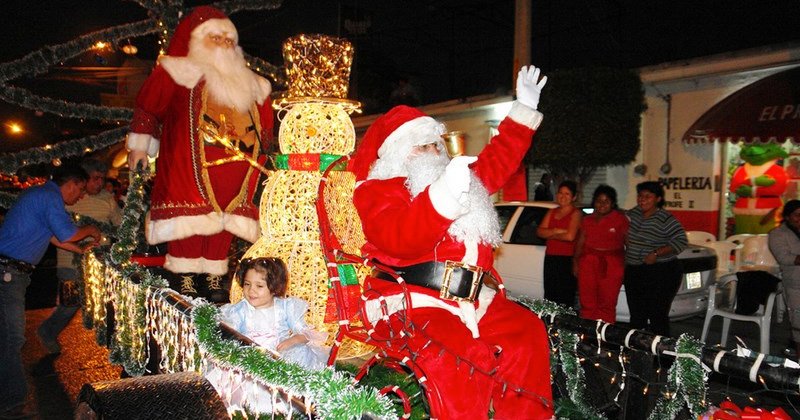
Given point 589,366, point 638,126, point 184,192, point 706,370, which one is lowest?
point 589,366

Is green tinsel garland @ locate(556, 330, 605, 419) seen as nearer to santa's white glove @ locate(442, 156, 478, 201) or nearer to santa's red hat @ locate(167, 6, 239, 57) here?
santa's white glove @ locate(442, 156, 478, 201)

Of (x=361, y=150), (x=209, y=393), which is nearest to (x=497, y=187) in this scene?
(x=361, y=150)

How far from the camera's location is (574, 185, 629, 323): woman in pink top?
6449 mm

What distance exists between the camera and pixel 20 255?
438 centimetres

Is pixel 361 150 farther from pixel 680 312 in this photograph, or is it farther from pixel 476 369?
pixel 680 312

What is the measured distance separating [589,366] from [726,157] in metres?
9.70

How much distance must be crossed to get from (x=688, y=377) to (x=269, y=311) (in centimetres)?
219

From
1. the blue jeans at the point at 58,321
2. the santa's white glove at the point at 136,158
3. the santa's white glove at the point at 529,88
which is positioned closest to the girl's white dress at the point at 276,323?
the santa's white glove at the point at 136,158

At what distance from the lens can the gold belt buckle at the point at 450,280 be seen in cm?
282

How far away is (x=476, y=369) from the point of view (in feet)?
8.27

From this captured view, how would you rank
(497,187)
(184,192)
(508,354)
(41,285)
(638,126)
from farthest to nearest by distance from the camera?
(638,126), (41,285), (184,192), (497,187), (508,354)

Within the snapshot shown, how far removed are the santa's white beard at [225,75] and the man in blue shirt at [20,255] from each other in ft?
4.77

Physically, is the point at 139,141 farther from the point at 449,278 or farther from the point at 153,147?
the point at 449,278

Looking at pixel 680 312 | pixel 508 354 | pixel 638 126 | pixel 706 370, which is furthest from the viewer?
pixel 638 126
